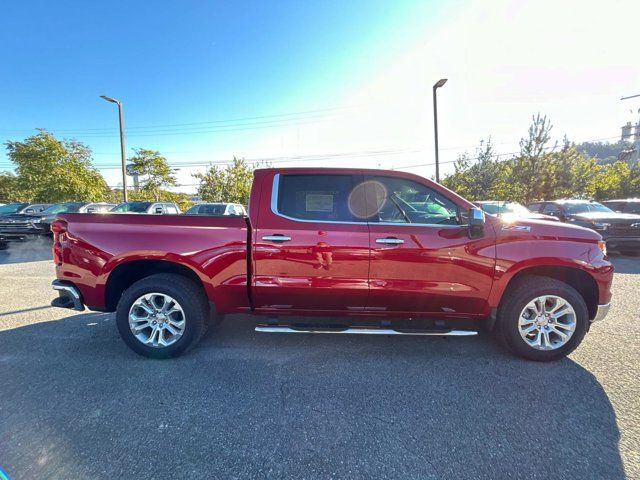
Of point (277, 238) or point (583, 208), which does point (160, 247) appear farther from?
point (583, 208)

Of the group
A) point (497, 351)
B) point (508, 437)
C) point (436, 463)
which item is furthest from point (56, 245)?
point (497, 351)

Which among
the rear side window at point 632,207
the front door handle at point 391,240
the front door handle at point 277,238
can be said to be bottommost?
the front door handle at point 391,240

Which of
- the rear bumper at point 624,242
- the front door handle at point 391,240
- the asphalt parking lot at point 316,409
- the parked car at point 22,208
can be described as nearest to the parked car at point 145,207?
the parked car at point 22,208

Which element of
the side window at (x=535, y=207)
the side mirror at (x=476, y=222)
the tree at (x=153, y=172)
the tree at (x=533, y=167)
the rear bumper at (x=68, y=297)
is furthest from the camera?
the tree at (x=153, y=172)

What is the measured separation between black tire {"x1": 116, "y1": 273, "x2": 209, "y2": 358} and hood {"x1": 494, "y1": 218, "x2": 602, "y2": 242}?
316cm

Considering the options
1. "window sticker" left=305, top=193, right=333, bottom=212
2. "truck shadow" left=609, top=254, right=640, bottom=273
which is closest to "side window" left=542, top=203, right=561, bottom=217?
"truck shadow" left=609, top=254, right=640, bottom=273

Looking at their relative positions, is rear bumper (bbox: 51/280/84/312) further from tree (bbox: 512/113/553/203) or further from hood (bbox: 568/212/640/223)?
tree (bbox: 512/113/553/203)

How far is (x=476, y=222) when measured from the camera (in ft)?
8.94

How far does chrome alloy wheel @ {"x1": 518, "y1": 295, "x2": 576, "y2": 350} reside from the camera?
295 centimetres

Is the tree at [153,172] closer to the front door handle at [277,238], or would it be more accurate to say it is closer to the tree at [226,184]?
the tree at [226,184]

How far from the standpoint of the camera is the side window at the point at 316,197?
2.97 meters

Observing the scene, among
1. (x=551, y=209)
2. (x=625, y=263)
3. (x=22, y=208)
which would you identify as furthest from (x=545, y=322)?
(x=22, y=208)

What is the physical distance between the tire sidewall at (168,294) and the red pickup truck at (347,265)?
0.04 ft

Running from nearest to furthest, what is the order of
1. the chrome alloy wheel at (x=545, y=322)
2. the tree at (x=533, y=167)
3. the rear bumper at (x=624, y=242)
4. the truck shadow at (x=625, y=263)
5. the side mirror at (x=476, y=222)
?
the side mirror at (x=476, y=222), the chrome alloy wheel at (x=545, y=322), the truck shadow at (x=625, y=263), the rear bumper at (x=624, y=242), the tree at (x=533, y=167)
